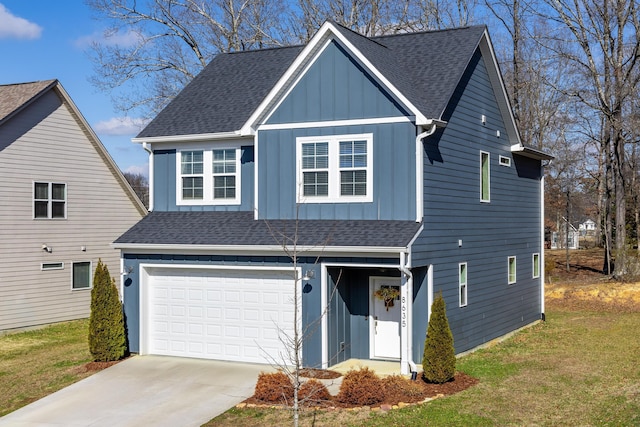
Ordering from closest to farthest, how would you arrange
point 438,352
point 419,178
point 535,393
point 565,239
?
point 535,393, point 438,352, point 419,178, point 565,239

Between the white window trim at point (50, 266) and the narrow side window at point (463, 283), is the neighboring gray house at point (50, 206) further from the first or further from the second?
the narrow side window at point (463, 283)

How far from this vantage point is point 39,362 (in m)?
18.1

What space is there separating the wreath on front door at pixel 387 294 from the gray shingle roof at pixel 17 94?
13.4 m

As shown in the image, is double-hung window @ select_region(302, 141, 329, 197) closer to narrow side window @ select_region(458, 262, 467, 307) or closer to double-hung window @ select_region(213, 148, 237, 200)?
double-hung window @ select_region(213, 148, 237, 200)

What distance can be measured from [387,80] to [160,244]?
22.0 feet

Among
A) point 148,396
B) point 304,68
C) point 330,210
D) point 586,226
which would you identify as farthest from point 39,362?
point 586,226

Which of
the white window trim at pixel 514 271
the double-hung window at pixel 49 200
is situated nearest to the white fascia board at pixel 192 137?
the double-hung window at pixel 49 200

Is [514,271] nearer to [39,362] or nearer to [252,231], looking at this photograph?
[252,231]

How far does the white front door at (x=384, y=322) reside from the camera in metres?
16.9

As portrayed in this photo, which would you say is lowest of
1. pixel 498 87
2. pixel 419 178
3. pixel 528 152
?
pixel 419 178

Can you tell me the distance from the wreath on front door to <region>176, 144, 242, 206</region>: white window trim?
4418 mm

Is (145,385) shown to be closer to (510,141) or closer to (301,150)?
(301,150)

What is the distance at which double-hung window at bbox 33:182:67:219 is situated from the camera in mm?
24266

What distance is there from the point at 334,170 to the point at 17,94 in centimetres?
1333
